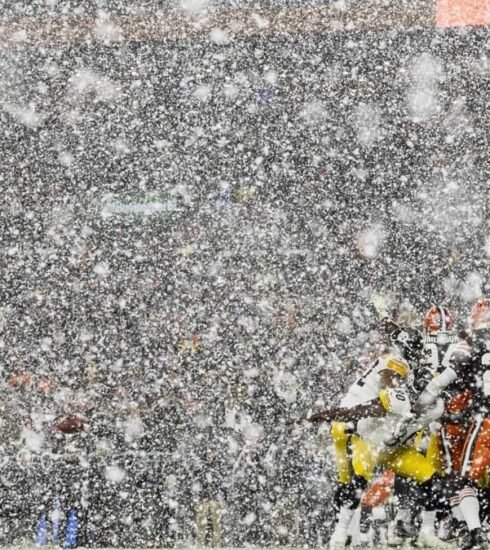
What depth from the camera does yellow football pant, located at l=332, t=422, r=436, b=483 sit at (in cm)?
482

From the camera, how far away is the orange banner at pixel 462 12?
10.4 m

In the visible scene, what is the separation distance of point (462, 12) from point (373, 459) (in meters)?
7.71

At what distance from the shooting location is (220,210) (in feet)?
38.4

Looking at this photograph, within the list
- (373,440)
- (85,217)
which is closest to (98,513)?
(373,440)

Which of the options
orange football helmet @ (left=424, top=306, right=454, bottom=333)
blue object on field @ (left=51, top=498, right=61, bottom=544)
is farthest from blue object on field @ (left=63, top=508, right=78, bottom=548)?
orange football helmet @ (left=424, top=306, right=454, bottom=333)

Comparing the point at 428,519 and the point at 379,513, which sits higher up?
the point at 379,513

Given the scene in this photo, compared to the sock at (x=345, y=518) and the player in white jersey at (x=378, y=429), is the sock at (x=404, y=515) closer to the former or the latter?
the player in white jersey at (x=378, y=429)

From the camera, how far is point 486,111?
38.5 ft

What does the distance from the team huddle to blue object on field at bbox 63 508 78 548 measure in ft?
9.35

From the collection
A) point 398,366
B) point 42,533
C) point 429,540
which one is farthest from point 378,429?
point 42,533

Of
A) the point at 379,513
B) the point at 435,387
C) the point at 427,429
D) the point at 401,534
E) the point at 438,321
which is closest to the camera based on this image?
the point at 435,387

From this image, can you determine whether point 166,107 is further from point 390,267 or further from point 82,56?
point 390,267

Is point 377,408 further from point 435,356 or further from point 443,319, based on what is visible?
point 443,319

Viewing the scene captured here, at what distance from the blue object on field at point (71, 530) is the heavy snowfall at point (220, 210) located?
6.51 ft
